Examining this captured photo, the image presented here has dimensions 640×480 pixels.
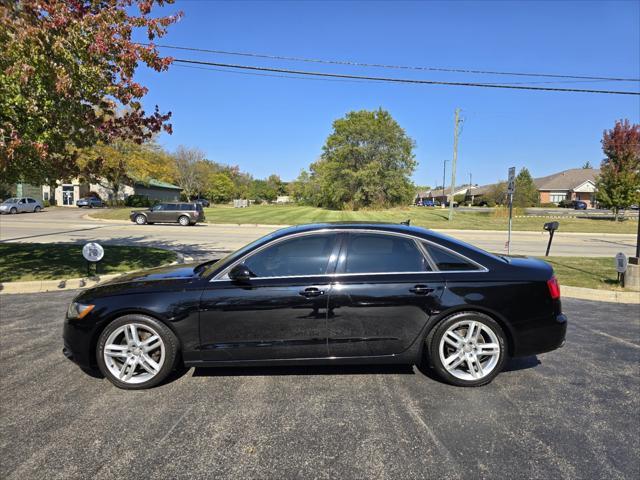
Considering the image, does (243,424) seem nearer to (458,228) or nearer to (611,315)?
(611,315)

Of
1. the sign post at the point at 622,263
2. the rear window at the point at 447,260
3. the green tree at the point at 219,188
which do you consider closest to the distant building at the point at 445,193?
the green tree at the point at 219,188

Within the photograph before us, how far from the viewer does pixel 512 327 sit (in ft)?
11.8

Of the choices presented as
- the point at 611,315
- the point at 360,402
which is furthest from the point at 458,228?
the point at 360,402

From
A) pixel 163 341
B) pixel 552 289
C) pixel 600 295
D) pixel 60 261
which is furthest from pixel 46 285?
pixel 600 295

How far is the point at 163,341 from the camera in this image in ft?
11.4

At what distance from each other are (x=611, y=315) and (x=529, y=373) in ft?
10.5

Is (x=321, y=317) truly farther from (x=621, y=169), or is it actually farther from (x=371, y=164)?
(x=371, y=164)

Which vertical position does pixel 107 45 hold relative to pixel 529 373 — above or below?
above

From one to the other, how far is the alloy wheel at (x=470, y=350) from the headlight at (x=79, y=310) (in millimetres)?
3216

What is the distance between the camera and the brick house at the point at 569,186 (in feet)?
243

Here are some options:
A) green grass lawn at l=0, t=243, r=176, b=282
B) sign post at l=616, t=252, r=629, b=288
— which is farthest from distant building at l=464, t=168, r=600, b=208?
green grass lawn at l=0, t=243, r=176, b=282

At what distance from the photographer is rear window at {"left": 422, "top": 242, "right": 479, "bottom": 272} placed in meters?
3.71

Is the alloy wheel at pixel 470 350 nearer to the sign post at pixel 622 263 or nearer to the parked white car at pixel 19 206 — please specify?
the sign post at pixel 622 263

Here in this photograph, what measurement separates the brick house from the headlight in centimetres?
8544
